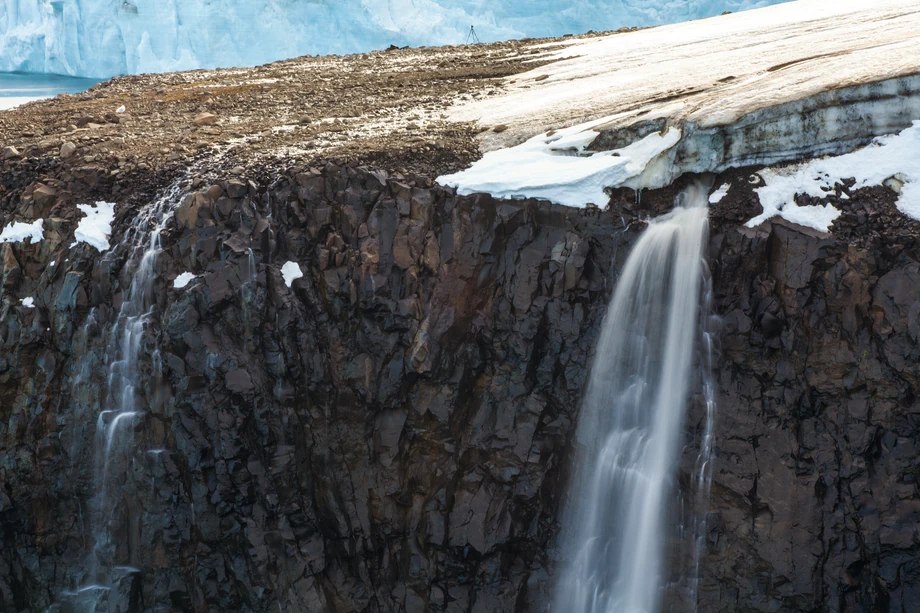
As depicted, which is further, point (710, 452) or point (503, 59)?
point (503, 59)

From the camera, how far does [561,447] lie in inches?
603

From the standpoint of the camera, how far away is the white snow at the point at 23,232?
16.5 metres

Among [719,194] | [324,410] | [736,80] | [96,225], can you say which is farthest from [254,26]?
[719,194]

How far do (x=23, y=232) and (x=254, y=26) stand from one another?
24736 millimetres

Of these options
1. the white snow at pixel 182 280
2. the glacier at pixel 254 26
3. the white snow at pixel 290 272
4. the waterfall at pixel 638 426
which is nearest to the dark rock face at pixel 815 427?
the waterfall at pixel 638 426

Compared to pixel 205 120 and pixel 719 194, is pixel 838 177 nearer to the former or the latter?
pixel 719 194

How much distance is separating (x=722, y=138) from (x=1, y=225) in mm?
15934

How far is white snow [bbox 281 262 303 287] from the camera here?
1547 centimetres

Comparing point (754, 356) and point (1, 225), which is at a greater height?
point (1, 225)

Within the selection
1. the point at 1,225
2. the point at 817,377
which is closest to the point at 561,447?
the point at 817,377

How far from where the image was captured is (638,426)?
48.7 feet

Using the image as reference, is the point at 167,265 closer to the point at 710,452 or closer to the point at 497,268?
the point at 497,268

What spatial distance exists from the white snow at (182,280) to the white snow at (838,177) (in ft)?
36.4

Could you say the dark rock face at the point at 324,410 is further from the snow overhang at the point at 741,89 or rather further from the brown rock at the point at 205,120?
the brown rock at the point at 205,120
